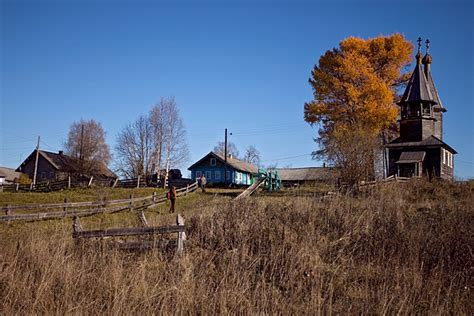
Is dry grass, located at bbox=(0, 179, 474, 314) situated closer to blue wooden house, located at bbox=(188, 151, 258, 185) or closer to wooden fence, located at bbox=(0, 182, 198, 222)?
wooden fence, located at bbox=(0, 182, 198, 222)

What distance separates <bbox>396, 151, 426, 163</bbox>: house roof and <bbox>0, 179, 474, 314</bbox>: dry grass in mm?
25213

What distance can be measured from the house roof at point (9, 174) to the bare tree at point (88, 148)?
14917 millimetres

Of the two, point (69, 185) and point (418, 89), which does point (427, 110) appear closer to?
point (418, 89)

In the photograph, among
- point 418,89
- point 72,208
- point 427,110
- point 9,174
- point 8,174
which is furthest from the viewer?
point 9,174

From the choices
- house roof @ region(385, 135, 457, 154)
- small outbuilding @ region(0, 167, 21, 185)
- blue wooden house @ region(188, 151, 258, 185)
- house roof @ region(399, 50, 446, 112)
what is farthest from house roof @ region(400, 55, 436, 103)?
small outbuilding @ region(0, 167, 21, 185)

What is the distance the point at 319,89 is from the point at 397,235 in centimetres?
2944

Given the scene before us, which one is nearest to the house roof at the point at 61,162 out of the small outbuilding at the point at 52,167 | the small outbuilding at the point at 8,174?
the small outbuilding at the point at 52,167

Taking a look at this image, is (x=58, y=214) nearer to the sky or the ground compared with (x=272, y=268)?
nearer to the sky

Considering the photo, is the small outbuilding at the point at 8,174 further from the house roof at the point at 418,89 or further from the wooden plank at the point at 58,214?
the house roof at the point at 418,89

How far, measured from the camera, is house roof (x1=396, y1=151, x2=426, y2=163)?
113ft

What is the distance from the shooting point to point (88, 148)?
5469cm

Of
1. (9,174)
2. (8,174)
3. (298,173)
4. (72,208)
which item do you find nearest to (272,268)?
(72,208)

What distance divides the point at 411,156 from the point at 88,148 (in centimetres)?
3825

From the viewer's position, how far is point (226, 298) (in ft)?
18.8
